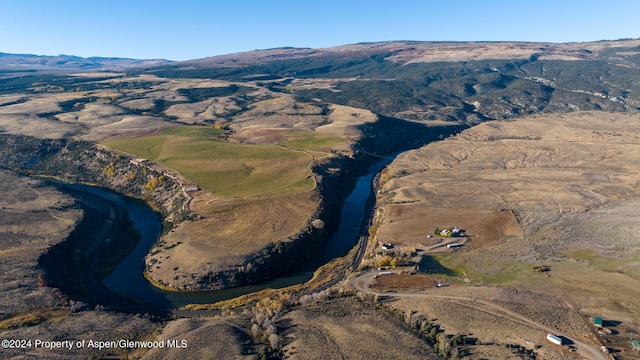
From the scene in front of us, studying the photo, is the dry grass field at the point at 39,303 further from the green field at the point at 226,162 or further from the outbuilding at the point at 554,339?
the outbuilding at the point at 554,339

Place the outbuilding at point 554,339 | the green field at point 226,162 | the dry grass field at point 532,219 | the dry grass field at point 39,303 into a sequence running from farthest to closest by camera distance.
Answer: the green field at point 226,162 → the dry grass field at point 532,219 → the dry grass field at point 39,303 → the outbuilding at point 554,339

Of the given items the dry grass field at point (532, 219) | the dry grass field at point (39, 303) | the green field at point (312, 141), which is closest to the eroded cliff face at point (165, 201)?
the dry grass field at point (39, 303)

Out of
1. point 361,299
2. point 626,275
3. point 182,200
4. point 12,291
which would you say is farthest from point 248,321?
point 626,275

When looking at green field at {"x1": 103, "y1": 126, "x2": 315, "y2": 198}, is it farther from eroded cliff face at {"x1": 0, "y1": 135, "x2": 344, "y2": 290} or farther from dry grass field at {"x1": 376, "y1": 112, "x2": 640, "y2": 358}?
dry grass field at {"x1": 376, "y1": 112, "x2": 640, "y2": 358}

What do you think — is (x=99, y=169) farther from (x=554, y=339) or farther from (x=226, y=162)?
(x=554, y=339)

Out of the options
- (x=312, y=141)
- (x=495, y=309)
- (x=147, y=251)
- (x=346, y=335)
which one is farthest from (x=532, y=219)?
(x=312, y=141)

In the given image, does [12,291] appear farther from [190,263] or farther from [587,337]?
[587,337]

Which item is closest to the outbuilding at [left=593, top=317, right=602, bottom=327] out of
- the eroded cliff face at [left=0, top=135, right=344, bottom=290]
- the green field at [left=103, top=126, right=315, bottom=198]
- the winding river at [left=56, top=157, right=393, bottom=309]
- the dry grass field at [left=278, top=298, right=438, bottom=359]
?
the dry grass field at [left=278, top=298, right=438, bottom=359]
